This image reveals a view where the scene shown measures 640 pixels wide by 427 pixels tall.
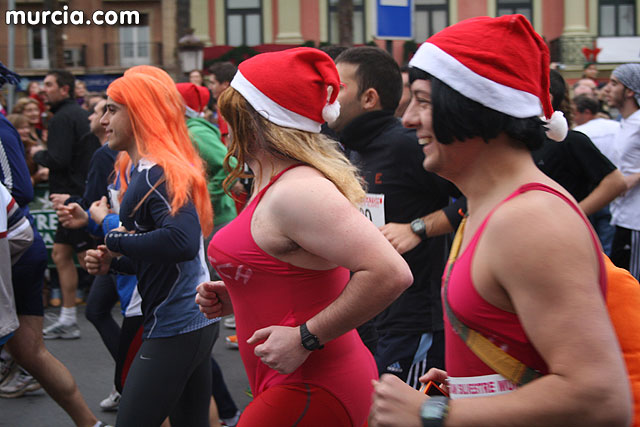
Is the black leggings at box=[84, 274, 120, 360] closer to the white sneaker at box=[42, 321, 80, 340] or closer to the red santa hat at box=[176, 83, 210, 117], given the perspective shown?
the red santa hat at box=[176, 83, 210, 117]

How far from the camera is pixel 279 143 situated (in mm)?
2221

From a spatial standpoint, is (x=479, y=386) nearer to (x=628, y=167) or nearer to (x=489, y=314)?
(x=489, y=314)

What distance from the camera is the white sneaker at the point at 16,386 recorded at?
517cm

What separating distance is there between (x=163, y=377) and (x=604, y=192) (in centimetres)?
255

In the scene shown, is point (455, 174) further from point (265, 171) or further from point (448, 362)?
point (265, 171)

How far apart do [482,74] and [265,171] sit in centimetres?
93

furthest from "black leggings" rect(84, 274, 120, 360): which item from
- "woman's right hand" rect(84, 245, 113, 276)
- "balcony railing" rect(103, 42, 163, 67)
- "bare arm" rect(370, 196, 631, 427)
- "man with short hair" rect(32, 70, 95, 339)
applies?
"balcony railing" rect(103, 42, 163, 67)

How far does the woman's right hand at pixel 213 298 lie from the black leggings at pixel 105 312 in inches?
89.2

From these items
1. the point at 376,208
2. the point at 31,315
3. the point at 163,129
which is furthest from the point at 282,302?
the point at 31,315

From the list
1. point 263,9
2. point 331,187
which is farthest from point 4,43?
point 331,187

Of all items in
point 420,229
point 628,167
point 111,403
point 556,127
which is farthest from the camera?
point 628,167

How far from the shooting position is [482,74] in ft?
4.83

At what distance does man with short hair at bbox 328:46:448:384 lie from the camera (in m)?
3.35

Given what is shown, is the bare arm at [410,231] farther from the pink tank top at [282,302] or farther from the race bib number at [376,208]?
the pink tank top at [282,302]
